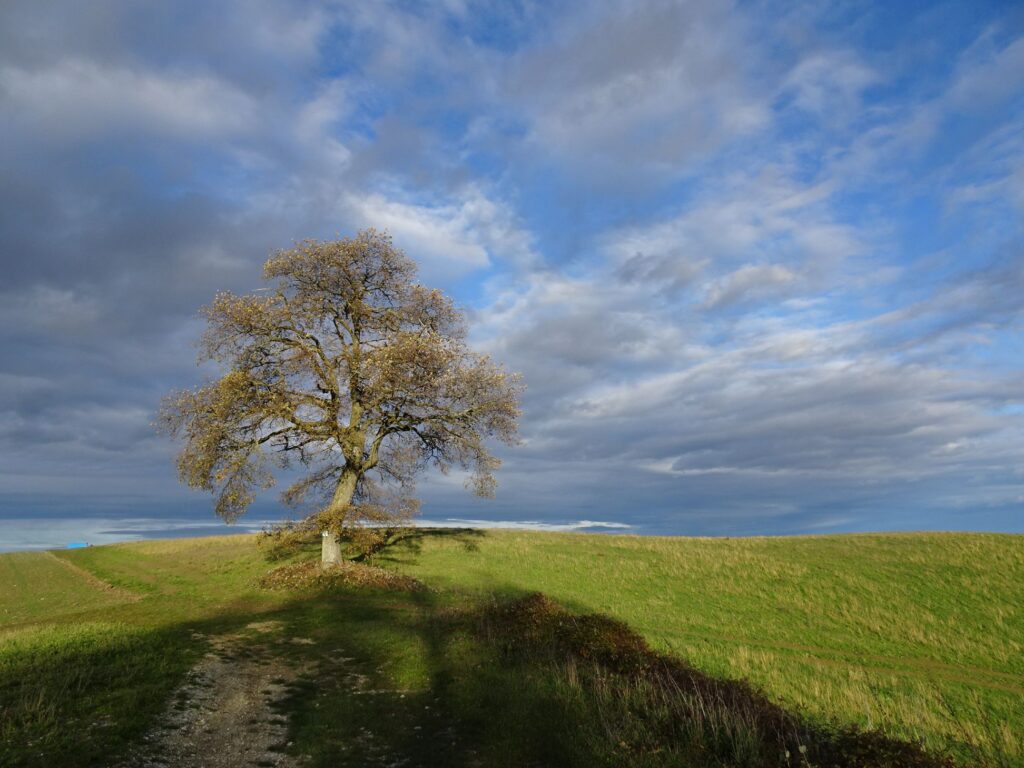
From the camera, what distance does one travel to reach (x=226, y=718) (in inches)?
524

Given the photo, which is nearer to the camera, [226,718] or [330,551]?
[226,718]

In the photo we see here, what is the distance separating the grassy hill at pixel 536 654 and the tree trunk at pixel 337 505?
370 centimetres

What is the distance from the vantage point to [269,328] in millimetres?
34312

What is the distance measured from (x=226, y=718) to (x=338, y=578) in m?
19.5

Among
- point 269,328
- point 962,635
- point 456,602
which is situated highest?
point 269,328

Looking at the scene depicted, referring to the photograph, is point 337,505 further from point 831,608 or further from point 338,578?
point 831,608

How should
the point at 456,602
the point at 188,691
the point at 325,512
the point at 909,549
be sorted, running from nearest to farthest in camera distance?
1. the point at 188,691
2. the point at 456,602
3. the point at 325,512
4. the point at 909,549

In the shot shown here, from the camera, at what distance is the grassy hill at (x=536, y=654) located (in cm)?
1206

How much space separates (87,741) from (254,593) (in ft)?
68.8

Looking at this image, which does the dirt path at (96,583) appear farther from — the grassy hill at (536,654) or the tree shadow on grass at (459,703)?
the tree shadow on grass at (459,703)

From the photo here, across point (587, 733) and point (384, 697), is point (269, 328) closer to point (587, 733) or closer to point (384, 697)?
point (384, 697)

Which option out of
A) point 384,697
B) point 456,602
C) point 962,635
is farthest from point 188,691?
point 962,635

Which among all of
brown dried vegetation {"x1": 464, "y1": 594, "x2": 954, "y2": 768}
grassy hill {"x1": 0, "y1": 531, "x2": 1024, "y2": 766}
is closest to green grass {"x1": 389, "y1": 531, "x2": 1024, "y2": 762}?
grassy hill {"x1": 0, "y1": 531, "x2": 1024, "y2": 766}

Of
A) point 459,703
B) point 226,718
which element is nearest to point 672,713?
point 459,703
